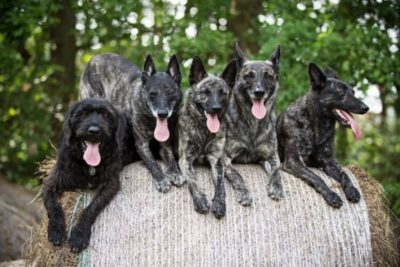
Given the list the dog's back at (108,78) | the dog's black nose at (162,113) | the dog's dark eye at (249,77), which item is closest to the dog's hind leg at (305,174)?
the dog's dark eye at (249,77)

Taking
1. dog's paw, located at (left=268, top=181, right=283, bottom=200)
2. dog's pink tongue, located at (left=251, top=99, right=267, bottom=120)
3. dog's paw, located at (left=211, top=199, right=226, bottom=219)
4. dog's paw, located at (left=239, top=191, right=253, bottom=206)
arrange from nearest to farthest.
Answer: dog's paw, located at (left=211, top=199, right=226, bottom=219) < dog's paw, located at (left=239, top=191, right=253, bottom=206) < dog's paw, located at (left=268, top=181, right=283, bottom=200) < dog's pink tongue, located at (left=251, top=99, right=267, bottom=120)

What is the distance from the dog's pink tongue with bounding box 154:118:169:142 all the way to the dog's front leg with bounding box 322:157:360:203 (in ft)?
5.71

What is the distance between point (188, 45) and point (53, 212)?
13.9ft

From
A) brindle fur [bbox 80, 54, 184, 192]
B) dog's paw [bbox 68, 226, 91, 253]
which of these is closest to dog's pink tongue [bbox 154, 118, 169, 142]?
brindle fur [bbox 80, 54, 184, 192]

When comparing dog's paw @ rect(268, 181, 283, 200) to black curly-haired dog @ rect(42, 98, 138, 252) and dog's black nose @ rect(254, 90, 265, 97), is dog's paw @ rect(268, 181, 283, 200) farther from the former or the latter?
black curly-haired dog @ rect(42, 98, 138, 252)

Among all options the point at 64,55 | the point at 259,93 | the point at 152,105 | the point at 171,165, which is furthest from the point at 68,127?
the point at 64,55

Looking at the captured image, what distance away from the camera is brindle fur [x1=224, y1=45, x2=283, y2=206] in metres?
6.18

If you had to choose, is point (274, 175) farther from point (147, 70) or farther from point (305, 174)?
point (147, 70)

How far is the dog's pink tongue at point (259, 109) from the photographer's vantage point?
604 cm

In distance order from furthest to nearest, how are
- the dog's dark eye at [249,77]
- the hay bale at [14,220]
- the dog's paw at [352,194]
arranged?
the hay bale at [14,220]
the dog's dark eye at [249,77]
the dog's paw at [352,194]

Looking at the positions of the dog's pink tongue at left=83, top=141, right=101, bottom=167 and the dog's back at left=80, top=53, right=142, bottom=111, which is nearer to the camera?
the dog's pink tongue at left=83, top=141, right=101, bottom=167

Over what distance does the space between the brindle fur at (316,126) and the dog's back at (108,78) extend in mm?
1826

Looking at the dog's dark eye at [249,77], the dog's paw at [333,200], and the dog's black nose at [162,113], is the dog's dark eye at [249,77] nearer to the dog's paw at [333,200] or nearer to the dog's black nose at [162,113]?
the dog's black nose at [162,113]

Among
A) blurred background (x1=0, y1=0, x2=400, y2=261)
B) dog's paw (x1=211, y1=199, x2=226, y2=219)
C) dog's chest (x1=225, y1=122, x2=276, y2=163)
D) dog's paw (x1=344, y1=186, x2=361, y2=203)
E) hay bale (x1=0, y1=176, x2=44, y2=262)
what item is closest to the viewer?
dog's paw (x1=211, y1=199, x2=226, y2=219)
